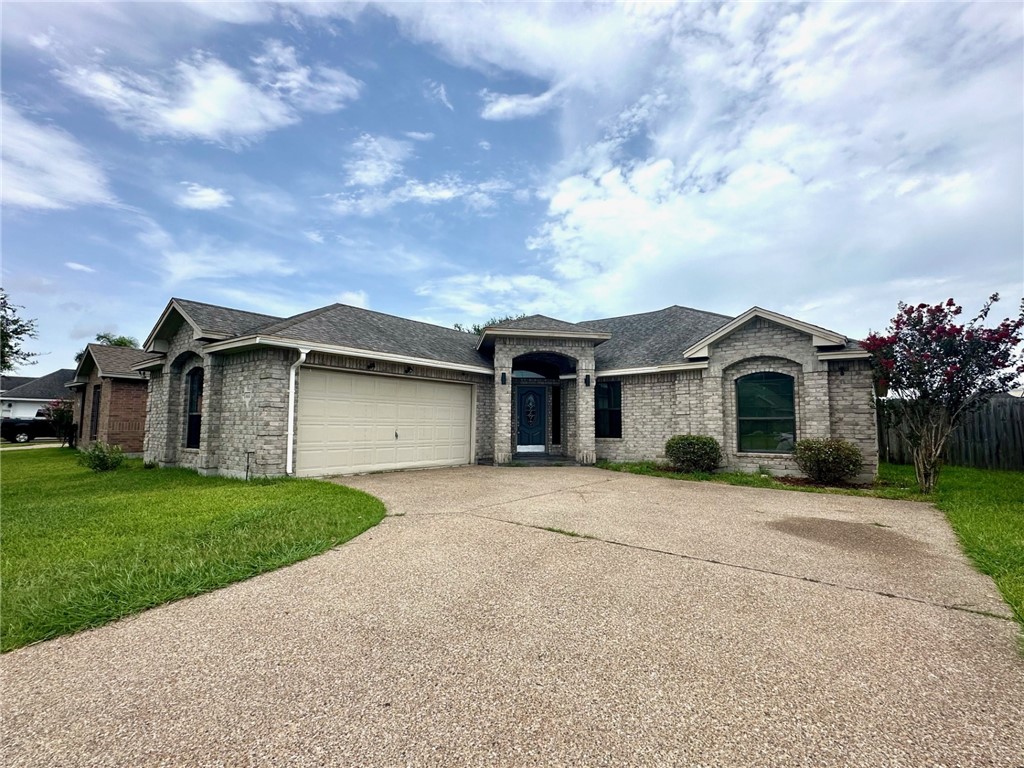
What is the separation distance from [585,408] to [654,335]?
3.91 m

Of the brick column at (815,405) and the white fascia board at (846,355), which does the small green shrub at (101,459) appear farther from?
the white fascia board at (846,355)

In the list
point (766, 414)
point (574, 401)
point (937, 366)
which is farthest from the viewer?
point (574, 401)

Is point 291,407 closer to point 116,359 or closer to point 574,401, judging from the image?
point 574,401

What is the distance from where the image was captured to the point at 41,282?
634 inches

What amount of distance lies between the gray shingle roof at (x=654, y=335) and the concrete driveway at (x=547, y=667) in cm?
904

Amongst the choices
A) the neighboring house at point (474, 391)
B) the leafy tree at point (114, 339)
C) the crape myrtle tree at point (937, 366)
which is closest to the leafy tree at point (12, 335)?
the neighboring house at point (474, 391)

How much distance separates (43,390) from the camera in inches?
1332

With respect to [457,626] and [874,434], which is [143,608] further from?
[874,434]

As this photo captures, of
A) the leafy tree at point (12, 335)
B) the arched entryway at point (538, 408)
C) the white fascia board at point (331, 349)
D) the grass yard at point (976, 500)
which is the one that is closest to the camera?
the grass yard at point (976, 500)

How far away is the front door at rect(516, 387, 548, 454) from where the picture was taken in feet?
50.7

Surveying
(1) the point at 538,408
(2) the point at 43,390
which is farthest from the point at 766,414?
(2) the point at 43,390

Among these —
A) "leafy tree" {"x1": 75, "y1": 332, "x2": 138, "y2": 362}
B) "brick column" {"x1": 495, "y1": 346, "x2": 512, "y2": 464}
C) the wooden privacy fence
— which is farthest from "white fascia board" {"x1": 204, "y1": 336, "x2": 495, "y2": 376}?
"leafy tree" {"x1": 75, "y1": 332, "x2": 138, "y2": 362}

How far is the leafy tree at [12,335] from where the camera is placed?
14.8m

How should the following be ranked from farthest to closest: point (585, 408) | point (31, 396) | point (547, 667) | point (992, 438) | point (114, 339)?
point (114, 339)
point (31, 396)
point (585, 408)
point (992, 438)
point (547, 667)
